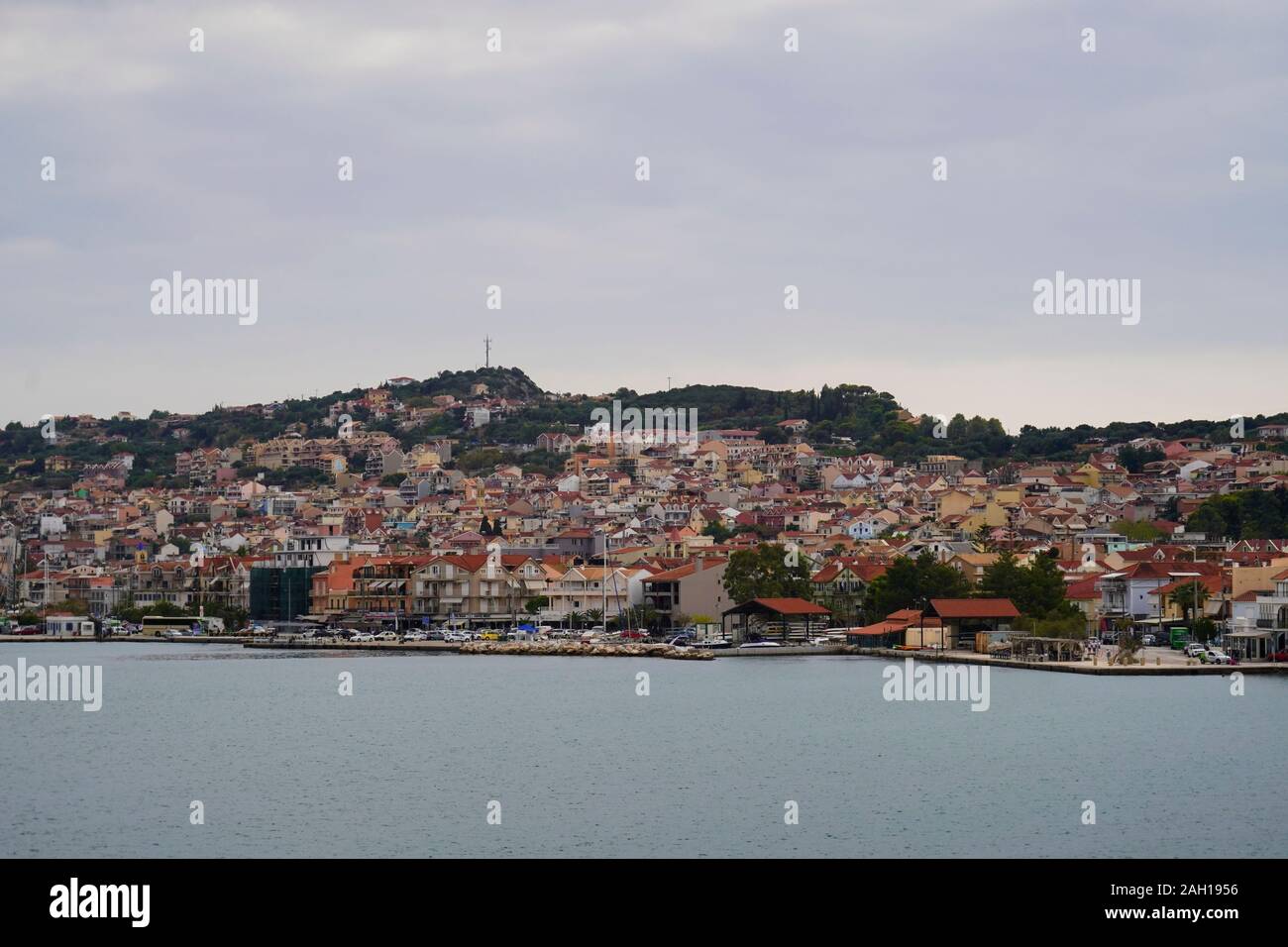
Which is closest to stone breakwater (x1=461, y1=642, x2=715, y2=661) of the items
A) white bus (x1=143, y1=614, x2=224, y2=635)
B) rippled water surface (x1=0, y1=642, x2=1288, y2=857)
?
rippled water surface (x1=0, y1=642, x2=1288, y2=857)

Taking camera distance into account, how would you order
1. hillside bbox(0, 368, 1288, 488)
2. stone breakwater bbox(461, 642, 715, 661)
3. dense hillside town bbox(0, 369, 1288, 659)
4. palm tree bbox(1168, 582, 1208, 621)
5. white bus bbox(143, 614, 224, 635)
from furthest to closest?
hillside bbox(0, 368, 1288, 488), white bus bbox(143, 614, 224, 635), dense hillside town bbox(0, 369, 1288, 659), stone breakwater bbox(461, 642, 715, 661), palm tree bbox(1168, 582, 1208, 621)

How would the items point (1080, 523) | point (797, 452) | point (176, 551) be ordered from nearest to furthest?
point (1080, 523), point (176, 551), point (797, 452)

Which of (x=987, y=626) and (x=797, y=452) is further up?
(x=797, y=452)

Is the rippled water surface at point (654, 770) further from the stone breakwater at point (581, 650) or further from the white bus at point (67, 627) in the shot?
the white bus at point (67, 627)

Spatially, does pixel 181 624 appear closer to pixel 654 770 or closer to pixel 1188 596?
pixel 1188 596

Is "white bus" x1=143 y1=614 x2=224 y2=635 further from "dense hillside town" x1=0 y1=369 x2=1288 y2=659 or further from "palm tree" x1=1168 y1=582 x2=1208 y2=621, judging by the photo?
"palm tree" x1=1168 y1=582 x2=1208 y2=621
